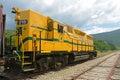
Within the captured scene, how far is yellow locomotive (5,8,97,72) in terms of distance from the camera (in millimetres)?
12416

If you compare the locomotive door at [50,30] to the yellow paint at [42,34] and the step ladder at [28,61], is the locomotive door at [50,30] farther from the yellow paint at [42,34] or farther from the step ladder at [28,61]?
the step ladder at [28,61]

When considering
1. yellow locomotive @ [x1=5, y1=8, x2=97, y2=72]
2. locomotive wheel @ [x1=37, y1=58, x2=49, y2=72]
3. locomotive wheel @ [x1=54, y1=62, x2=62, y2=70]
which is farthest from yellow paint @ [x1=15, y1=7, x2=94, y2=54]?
locomotive wheel @ [x1=54, y1=62, x2=62, y2=70]

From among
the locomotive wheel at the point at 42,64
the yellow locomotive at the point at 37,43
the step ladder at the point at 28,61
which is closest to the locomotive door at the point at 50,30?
the yellow locomotive at the point at 37,43

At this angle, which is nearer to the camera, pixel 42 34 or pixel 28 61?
pixel 28 61

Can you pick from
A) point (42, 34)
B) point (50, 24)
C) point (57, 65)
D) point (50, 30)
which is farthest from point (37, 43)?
point (57, 65)

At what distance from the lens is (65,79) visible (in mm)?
11797

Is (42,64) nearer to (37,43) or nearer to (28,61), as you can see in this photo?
(28,61)

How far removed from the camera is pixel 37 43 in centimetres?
1354

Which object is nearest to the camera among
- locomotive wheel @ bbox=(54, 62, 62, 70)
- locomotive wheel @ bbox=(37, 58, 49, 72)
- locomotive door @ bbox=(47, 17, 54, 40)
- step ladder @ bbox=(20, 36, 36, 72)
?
step ladder @ bbox=(20, 36, 36, 72)

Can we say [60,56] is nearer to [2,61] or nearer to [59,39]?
[59,39]

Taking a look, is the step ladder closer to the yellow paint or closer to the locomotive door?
the yellow paint

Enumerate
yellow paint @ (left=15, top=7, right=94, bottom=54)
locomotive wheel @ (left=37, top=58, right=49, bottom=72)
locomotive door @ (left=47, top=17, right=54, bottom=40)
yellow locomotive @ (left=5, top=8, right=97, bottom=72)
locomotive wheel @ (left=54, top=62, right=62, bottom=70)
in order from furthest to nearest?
locomotive wheel @ (left=54, top=62, right=62, bottom=70), locomotive door @ (left=47, top=17, right=54, bottom=40), locomotive wheel @ (left=37, top=58, right=49, bottom=72), yellow paint @ (left=15, top=7, right=94, bottom=54), yellow locomotive @ (left=5, top=8, right=97, bottom=72)

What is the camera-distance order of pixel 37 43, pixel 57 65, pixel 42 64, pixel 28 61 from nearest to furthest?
pixel 28 61 → pixel 37 43 → pixel 42 64 → pixel 57 65

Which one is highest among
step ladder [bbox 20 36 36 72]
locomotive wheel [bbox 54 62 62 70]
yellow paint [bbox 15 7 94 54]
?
yellow paint [bbox 15 7 94 54]
